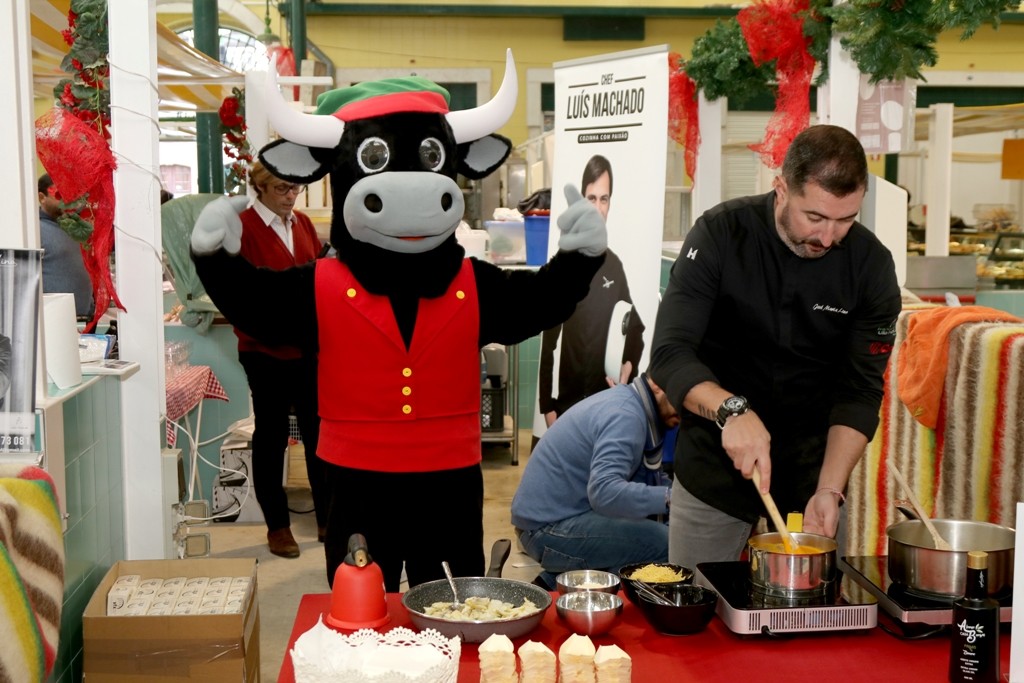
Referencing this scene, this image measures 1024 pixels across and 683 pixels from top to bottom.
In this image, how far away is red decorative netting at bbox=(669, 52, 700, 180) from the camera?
5148 mm

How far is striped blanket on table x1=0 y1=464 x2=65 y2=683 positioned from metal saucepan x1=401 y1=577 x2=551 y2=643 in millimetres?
572

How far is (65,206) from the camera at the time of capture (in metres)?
2.96

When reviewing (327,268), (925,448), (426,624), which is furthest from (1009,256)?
(426,624)

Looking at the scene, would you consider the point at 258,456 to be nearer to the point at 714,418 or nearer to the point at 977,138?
the point at 714,418

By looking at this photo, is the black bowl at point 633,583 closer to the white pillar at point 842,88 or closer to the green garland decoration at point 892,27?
the green garland decoration at point 892,27

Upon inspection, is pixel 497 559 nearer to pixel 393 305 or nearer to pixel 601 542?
pixel 393 305

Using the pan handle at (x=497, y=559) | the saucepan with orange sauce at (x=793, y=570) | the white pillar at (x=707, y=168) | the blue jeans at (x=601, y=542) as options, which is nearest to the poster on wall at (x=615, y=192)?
the white pillar at (x=707, y=168)

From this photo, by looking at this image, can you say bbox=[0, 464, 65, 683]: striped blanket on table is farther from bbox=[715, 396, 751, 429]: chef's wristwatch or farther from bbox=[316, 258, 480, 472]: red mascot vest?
bbox=[715, 396, 751, 429]: chef's wristwatch

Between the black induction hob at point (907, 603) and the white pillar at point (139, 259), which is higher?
the white pillar at point (139, 259)

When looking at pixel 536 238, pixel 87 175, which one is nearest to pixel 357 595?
pixel 87 175

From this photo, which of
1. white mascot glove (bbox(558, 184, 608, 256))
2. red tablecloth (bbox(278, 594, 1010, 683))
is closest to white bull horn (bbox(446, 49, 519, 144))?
white mascot glove (bbox(558, 184, 608, 256))

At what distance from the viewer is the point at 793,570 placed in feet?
6.12

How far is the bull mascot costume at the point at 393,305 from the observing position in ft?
8.09

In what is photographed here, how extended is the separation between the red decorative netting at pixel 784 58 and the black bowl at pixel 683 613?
2374 millimetres
